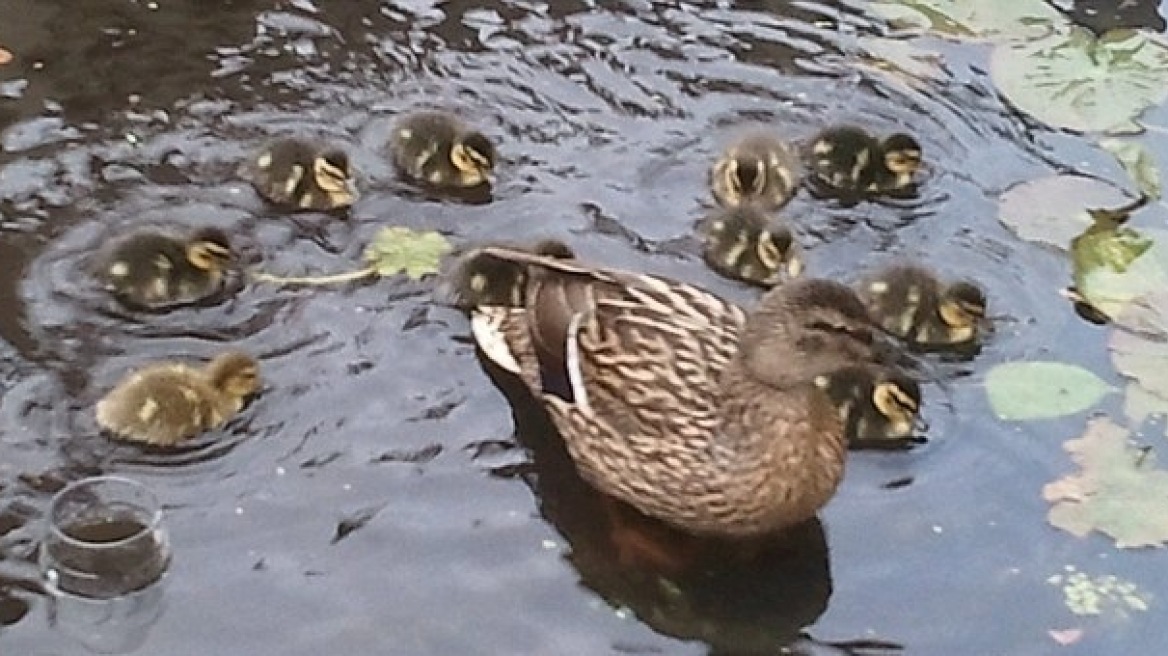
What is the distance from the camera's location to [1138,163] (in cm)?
437

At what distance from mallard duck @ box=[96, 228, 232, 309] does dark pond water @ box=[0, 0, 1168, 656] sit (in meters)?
0.04

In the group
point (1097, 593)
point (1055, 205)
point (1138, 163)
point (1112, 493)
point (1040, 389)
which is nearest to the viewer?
point (1097, 593)

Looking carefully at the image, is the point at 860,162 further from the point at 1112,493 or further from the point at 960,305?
the point at 1112,493

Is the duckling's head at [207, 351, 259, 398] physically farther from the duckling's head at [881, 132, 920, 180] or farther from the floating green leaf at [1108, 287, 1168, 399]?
the floating green leaf at [1108, 287, 1168, 399]

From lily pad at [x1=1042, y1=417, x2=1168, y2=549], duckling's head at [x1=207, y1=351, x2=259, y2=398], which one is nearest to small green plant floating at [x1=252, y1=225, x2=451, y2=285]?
duckling's head at [x1=207, y1=351, x2=259, y2=398]

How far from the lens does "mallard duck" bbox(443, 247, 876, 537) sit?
333cm

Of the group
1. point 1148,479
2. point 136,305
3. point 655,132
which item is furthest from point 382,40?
point 1148,479

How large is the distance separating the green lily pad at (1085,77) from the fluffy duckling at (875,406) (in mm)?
1071

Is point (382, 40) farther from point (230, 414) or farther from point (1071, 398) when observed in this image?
point (1071, 398)

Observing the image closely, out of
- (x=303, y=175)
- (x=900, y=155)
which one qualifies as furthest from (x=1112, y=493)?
(x=303, y=175)

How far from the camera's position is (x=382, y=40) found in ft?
15.0

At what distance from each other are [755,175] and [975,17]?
0.92 m

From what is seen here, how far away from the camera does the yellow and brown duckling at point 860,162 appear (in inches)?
165

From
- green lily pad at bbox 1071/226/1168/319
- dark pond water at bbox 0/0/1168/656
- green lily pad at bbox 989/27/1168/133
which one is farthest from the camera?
green lily pad at bbox 989/27/1168/133
